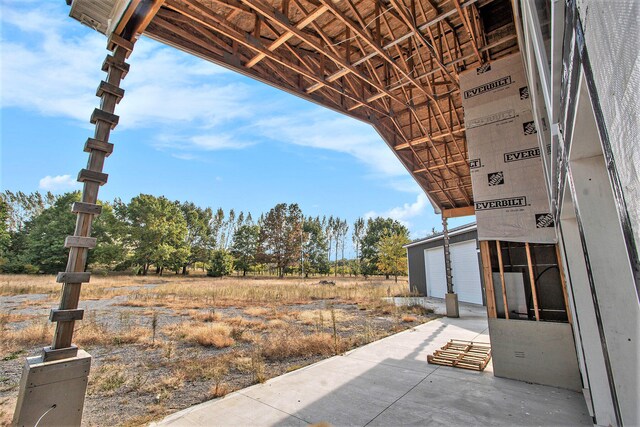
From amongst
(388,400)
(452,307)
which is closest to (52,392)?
(388,400)

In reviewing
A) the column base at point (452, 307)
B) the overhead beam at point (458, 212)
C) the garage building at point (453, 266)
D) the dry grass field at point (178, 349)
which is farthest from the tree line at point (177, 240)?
the dry grass field at point (178, 349)

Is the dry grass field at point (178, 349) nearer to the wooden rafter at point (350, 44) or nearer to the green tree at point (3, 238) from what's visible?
the wooden rafter at point (350, 44)

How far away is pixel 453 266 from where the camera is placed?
15.6 metres

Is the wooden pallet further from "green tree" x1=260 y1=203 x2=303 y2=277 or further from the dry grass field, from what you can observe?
"green tree" x1=260 y1=203 x2=303 y2=277

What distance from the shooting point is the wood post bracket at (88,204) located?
2908 mm

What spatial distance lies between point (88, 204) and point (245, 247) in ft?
137

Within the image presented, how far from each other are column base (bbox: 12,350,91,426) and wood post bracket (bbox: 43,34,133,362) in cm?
11

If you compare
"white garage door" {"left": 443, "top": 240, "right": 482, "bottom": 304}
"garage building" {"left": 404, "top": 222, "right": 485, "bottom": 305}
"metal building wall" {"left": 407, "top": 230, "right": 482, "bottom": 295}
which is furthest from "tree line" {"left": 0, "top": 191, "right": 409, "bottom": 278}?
"white garage door" {"left": 443, "top": 240, "right": 482, "bottom": 304}

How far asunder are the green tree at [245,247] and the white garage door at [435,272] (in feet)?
99.0

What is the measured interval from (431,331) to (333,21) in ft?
24.7

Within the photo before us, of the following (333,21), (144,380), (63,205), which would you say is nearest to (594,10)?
(333,21)

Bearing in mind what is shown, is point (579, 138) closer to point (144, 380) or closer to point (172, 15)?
A: point (172, 15)

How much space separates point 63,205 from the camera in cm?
3247

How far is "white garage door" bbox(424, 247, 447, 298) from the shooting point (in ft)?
55.5
